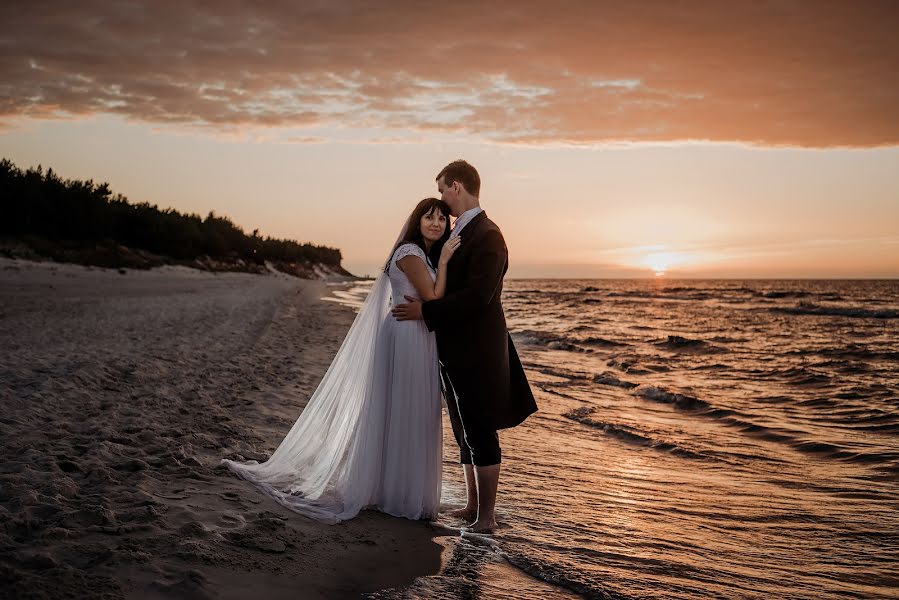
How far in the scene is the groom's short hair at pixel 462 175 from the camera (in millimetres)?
4227

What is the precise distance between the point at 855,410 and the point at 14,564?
10.3m

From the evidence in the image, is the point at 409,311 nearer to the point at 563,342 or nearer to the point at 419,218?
the point at 419,218

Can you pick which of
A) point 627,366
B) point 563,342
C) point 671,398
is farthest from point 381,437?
point 563,342

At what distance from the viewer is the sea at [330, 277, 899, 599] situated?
3346mm

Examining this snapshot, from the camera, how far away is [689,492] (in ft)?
17.0

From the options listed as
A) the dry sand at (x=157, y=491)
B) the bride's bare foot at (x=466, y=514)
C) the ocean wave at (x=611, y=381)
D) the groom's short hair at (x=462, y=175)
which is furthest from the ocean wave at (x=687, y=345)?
the groom's short hair at (x=462, y=175)

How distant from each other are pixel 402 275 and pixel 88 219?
30763 millimetres

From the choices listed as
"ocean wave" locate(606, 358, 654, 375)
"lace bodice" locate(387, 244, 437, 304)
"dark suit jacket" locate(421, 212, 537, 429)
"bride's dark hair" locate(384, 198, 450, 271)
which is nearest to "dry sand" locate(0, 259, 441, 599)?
"dark suit jacket" locate(421, 212, 537, 429)

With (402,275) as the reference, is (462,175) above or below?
above

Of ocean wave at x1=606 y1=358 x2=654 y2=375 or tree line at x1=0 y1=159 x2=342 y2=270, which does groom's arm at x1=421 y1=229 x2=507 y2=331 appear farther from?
tree line at x1=0 y1=159 x2=342 y2=270

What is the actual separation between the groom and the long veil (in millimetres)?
411

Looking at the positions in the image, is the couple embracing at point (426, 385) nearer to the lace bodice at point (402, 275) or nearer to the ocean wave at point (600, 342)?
the lace bodice at point (402, 275)

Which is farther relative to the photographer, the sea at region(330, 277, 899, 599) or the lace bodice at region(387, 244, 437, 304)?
the lace bodice at region(387, 244, 437, 304)

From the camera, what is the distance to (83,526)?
9.86 feet
